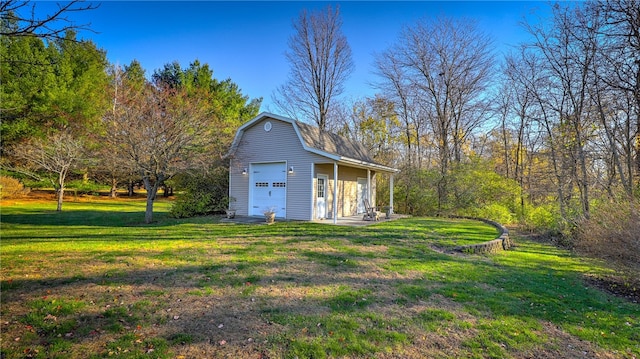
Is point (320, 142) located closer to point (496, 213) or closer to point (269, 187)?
point (269, 187)

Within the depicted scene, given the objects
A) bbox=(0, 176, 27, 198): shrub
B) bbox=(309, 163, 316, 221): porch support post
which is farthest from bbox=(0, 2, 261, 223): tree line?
bbox=(309, 163, 316, 221): porch support post

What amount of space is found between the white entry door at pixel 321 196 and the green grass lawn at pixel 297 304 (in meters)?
4.87

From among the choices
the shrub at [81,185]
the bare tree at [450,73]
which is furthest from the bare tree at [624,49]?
the shrub at [81,185]

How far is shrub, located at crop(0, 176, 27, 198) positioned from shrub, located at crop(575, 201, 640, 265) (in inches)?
977

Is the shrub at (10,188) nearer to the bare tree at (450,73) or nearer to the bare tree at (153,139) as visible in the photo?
the bare tree at (153,139)

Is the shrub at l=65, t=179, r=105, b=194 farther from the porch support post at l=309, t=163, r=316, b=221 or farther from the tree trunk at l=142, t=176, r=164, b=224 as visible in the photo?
the porch support post at l=309, t=163, r=316, b=221

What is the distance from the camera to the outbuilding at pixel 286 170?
11664mm

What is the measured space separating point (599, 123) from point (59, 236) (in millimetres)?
17449

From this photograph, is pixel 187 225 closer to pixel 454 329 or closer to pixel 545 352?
pixel 454 329

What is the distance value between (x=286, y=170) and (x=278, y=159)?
0.55 meters

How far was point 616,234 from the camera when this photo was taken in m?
5.00

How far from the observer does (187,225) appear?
35.8 feet

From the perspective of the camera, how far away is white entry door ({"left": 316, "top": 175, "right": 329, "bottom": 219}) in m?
12.1

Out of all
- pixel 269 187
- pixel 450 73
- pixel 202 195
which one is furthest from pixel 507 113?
pixel 202 195
